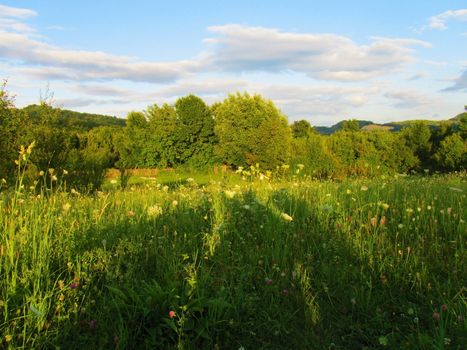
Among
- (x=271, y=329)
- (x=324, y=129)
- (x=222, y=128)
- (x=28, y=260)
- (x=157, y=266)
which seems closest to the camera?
(x=271, y=329)

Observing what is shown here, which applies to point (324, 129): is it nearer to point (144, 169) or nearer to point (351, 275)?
point (144, 169)

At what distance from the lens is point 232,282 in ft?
10.6

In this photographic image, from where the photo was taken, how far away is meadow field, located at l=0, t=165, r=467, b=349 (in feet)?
8.60

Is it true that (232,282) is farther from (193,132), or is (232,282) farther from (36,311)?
(193,132)

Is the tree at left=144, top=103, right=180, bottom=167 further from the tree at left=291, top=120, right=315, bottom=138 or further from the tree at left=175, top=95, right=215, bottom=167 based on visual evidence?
the tree at left=291, top=120, right=315, bottom=138

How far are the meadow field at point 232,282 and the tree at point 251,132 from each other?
124 ft

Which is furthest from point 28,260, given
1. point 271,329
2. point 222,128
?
point 222,128

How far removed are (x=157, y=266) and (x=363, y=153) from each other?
51959mm

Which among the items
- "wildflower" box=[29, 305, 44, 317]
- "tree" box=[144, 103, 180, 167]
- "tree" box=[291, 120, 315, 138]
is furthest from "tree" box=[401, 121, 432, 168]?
"tree" box=[291, 120, 315, 138]

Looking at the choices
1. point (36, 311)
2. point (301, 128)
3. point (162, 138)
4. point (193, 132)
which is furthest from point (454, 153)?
point (301, 128)

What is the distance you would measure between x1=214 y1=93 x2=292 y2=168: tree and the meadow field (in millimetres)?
37734

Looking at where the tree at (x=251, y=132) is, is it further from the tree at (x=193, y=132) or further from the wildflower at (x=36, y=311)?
the wildflower at (x=36, y=311)

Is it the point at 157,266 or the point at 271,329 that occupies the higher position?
the point at 157,266

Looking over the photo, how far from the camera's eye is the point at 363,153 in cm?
5138
